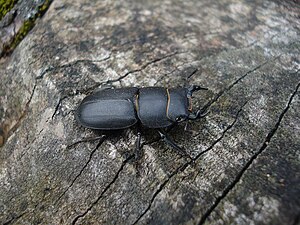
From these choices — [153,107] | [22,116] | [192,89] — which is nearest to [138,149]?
[153,107]

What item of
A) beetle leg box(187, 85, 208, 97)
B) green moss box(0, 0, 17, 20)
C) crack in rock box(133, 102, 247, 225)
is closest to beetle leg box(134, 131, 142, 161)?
crack in rock box(133, 102, 247, 225)

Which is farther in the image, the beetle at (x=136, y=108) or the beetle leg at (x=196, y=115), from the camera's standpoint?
the beetle at (x=136, y=108)

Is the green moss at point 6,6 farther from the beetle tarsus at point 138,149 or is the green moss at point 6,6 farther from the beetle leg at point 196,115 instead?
the beetle leg at point 196,115

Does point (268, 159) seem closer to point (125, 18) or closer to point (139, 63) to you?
point (139, 63)

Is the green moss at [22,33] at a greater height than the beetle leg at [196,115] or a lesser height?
greater

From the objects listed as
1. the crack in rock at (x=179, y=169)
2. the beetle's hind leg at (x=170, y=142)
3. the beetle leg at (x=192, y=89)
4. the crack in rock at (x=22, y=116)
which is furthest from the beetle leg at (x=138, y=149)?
the crack in rock at (x=22, y=116)

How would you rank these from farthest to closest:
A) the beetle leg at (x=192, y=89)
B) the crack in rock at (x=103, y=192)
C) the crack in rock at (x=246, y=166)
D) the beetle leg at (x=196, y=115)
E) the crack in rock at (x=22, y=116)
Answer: the crack in rock at (x=22, y=116) → the beetle leg at (x=192, y=89) → the beetle leg at (x=196, y=115) → the crack in rock at (x=103, y=192) → the crack in rock at (x=246, y=166)
